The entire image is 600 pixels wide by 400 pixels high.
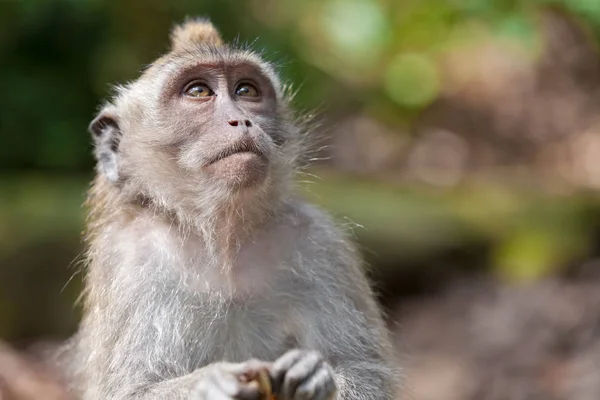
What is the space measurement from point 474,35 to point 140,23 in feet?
12.1

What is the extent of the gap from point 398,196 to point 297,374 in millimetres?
7005

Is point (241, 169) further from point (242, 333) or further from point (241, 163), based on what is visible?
point (242, 333)

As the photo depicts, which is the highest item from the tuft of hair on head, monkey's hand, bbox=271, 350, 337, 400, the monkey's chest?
the tuft of hair on head

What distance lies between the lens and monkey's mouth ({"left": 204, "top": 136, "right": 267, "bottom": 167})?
4461 millimetres

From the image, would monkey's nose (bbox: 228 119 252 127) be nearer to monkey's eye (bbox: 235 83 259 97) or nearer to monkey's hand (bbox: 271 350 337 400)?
monkey's eye (bbox: 235 83 259 97)

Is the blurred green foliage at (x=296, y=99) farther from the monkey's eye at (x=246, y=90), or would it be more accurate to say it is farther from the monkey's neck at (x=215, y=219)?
the monkey's neck at (x=215, y=219)

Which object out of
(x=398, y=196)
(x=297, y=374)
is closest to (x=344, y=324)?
(x=297, y=374)

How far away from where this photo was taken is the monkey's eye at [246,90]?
4957 millimetres

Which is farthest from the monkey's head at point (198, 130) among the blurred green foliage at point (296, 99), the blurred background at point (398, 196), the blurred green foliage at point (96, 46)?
the blurred green foliage at point (96, 46)

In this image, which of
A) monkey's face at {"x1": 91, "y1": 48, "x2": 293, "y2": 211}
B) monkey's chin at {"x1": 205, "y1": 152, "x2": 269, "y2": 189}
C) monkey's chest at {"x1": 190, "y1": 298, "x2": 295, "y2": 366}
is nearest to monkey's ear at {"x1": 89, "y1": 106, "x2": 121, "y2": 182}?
monkey's face at {"x1": 91, "y1": 48, "x2": 293, "y2": 211}

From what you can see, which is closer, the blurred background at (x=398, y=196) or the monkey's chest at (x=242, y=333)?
the monkey's chest at (x=242, y=333)

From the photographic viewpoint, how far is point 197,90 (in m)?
4.87

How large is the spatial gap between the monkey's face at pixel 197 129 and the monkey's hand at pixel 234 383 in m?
1.04

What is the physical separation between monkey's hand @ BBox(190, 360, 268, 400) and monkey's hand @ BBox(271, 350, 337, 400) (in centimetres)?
7
